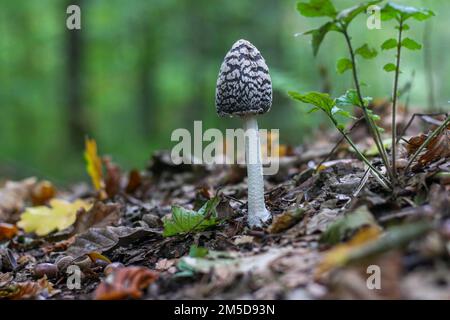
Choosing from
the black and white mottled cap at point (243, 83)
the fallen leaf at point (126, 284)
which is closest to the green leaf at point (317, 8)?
the black and white mottled cap at point (243, 83)

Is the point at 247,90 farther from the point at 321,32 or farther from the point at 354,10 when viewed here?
the point at 354,10

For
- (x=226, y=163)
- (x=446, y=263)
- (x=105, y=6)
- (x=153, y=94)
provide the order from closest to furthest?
1. (x=446, y=263)
2. (x=226, y=163)
3. (x=105, y=6)
4. (x=153, y=94)

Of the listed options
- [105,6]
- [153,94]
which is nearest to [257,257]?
[105,6]

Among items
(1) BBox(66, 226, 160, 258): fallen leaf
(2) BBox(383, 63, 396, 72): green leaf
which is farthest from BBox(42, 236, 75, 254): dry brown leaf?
(2) BBox(383, 63, 396, 72): green leaf

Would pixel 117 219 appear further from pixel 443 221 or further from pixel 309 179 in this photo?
pixel 443 221

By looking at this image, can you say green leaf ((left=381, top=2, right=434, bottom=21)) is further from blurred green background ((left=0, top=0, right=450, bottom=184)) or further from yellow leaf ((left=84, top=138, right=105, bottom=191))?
blurred green background ((left=0, top=0, right=450, bottom=184))
